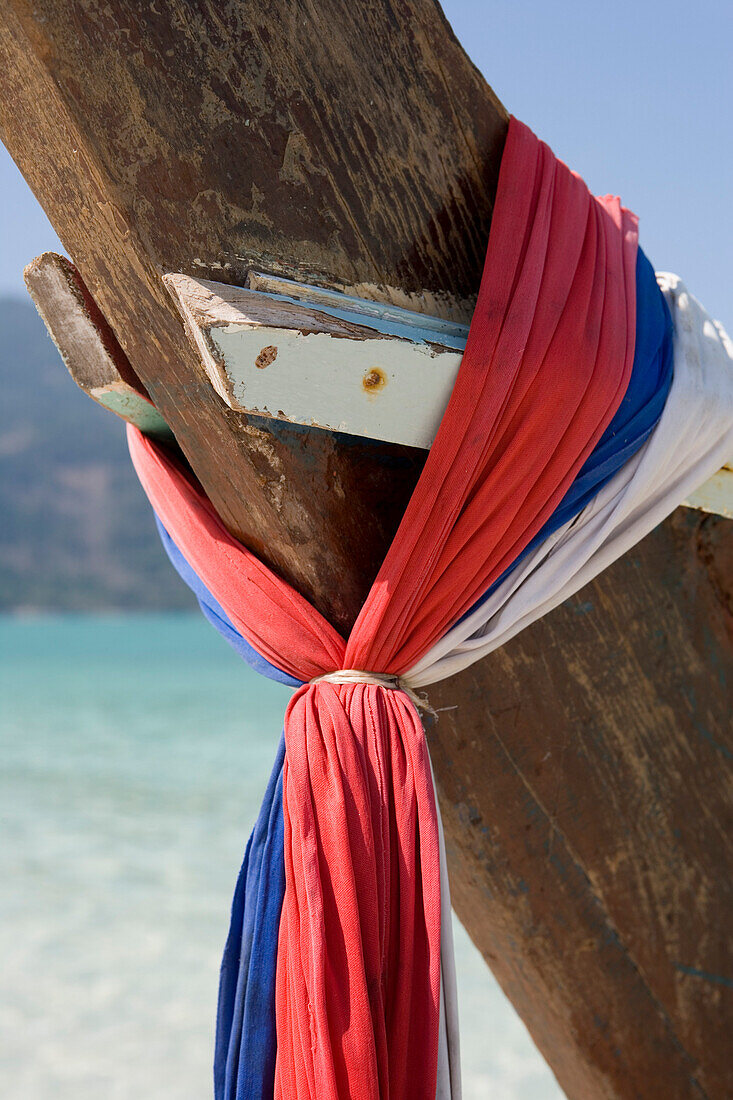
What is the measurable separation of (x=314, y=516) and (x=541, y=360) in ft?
1.03

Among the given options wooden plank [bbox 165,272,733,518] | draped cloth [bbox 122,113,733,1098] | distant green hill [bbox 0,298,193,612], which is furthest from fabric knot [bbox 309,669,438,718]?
distant green hill [bbox 0,298,193,612]

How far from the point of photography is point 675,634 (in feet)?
4.77

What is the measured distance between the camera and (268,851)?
1.07m

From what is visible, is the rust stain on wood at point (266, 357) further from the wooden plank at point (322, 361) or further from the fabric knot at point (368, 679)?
the fabric knot at point (368, 679)

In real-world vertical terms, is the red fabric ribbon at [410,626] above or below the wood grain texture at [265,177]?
below

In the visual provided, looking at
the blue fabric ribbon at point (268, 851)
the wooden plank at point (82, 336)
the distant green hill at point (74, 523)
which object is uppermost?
the distant green hill at point (74, 523)

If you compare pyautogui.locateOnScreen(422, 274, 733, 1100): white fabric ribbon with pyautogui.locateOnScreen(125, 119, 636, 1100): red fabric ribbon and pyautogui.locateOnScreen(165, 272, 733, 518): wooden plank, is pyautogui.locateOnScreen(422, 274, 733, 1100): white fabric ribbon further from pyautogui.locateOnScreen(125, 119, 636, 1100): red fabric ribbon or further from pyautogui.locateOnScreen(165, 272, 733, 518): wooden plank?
pyautogui.locateOnScreen(165, 272, 733, 518): wooden plank

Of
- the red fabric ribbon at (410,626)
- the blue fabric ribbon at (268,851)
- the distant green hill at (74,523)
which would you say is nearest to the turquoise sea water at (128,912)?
the blue fabric ribbon at (268,851)

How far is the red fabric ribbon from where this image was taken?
0.99 meters

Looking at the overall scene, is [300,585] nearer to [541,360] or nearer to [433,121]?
[541,360]

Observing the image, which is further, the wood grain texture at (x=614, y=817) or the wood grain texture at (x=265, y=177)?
the wood grain texture at (x=614, y=817)

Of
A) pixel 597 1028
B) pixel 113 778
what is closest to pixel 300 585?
pixel 597 1028

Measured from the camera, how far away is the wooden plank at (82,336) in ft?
3.72

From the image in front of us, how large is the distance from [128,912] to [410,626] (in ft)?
16.5
